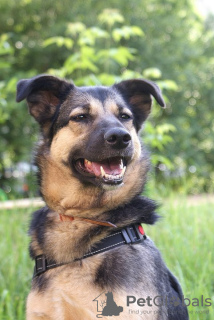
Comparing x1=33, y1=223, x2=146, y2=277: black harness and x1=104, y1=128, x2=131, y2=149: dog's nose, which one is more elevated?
x1=104, y1=128, x2=131, y2=149: dog's nose

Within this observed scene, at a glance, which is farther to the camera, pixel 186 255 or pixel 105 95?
pixel 186 255

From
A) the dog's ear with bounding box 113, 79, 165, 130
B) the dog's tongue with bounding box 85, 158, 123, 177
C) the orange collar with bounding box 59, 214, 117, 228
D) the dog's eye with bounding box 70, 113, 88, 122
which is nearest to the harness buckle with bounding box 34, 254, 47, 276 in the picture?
the orange collar with bounding box 59, 214, 117, 228

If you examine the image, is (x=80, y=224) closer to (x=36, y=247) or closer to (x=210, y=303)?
(x=36, y=247)

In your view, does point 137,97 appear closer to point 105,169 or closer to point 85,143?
point 85,143

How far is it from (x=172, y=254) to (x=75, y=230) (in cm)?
186

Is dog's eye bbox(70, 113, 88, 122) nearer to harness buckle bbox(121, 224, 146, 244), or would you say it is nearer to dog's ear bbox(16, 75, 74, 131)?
dog's ear bbox(16, 75, 74, 131)

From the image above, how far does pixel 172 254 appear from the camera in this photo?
4215mm

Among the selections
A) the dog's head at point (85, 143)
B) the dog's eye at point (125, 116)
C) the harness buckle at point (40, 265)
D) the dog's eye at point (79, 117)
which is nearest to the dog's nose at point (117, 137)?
A: the dog's head at point (85, 143)

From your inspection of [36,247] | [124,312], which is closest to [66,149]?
[36,247]

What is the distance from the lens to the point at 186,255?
13.3 feet

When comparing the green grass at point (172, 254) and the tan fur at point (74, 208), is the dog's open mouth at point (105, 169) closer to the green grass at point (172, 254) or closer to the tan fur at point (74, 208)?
the tan fur at point (74, 208)

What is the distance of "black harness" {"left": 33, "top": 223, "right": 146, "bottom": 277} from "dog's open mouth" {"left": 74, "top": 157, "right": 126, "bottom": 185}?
1.11ft

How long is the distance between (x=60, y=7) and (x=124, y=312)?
17.6 meters

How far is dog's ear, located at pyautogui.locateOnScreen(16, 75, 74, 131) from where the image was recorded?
316 cm
